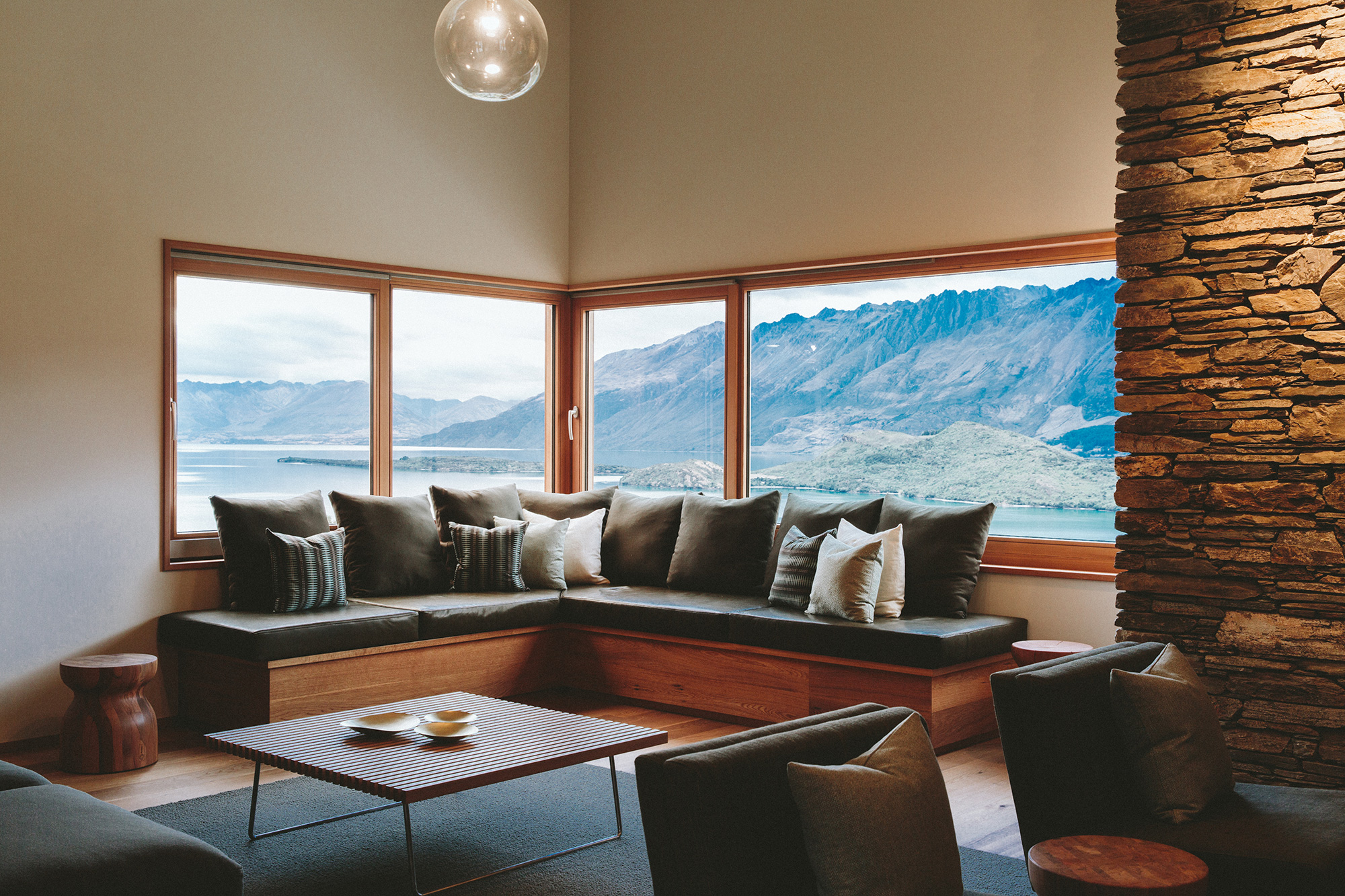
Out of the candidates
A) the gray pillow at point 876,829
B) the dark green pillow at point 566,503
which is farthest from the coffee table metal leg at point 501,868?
the dark green pillow at point 566,503

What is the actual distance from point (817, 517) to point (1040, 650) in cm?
135

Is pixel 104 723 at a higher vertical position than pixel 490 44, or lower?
lower

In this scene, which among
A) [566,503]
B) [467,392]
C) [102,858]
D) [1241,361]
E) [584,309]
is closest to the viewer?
[102,858]

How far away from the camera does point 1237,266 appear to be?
361cm

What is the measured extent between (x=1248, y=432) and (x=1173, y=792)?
1348 mm

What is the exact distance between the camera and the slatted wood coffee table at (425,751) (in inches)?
122

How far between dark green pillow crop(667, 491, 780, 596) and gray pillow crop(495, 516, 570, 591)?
1.93ft

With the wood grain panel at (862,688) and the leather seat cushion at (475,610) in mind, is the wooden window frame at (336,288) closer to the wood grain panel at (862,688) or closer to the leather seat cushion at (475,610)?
the leather seat cushion at (475,610)

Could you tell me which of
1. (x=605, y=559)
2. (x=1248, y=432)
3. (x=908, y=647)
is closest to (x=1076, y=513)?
(x=908, y=647)

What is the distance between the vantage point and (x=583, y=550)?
6.15 meters

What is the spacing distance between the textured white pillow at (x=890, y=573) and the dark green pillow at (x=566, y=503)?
5.84 feet

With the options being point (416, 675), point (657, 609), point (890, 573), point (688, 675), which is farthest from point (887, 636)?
point (416, 675)

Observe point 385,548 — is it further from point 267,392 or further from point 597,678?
point 597,678

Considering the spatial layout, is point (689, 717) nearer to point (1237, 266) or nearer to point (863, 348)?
point (863, 348)
